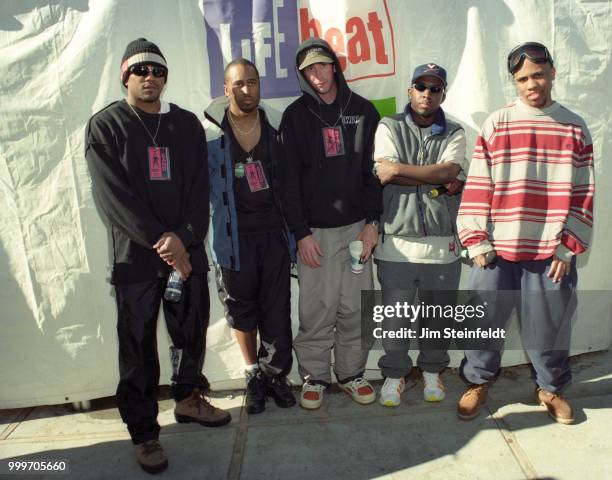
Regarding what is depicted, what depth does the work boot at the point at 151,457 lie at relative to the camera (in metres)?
2.90

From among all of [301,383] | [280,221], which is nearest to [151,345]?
[280,221]

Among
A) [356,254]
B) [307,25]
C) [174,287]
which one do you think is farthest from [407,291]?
[307,25]

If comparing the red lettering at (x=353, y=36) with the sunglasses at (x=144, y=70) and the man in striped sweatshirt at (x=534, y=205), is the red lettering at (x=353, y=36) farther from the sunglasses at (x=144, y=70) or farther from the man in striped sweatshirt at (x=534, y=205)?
the sunglasses at (x=144, y=70)

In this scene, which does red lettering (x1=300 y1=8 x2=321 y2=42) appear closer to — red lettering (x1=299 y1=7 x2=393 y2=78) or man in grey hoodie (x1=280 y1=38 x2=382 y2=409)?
red lettering (x1=299 y1=7 x2=393 y2=78)

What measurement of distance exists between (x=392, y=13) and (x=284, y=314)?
2.08 m

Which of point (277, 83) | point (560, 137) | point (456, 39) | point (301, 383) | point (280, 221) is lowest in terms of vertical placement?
point (301, 383)

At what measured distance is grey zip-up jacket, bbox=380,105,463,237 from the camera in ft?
10.4

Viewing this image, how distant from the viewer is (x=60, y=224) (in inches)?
137

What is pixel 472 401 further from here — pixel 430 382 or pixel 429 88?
pixel 429 88

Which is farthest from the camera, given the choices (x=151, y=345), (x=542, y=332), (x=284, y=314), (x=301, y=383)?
(x=301, y=383)

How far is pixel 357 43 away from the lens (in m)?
3.56

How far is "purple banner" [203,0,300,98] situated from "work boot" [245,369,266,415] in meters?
1.84

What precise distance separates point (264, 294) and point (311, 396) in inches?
29.5

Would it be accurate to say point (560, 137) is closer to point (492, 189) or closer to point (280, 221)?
point (492, 189)
